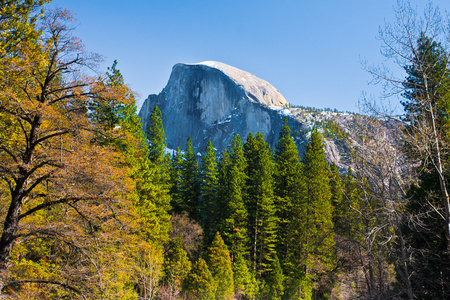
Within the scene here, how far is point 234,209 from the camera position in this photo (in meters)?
24.3

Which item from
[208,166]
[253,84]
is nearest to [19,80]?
[208,166]

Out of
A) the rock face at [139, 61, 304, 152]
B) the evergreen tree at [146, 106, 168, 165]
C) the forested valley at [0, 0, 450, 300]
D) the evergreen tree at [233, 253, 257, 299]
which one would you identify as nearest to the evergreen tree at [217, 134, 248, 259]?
the forested valley at [0, 0, 450, 300]

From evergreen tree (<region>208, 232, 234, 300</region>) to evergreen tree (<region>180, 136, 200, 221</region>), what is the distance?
31.1 ft

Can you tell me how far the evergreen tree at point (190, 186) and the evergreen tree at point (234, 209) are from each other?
14.1ft

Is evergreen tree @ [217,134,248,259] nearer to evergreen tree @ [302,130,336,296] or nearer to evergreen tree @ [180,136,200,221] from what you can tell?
evergreen tree @ [180,136,200,221]

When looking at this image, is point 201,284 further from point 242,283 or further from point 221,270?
point 242,283

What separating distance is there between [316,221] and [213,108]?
12513 centimetres

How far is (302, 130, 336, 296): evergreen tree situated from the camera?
74.6 ft

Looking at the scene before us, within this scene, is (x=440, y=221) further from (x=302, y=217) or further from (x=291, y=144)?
(x=291, y=144)

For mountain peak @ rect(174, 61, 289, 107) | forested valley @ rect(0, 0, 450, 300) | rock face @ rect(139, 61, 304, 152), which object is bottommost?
forested valley @ rect(0, 0, 450, 300)

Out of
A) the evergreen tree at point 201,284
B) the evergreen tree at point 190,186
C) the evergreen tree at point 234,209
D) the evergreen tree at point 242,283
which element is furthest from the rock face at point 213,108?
the evergreen tree at point 201,284

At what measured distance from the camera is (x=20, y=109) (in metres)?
6.20

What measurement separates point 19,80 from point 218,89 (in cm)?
14316

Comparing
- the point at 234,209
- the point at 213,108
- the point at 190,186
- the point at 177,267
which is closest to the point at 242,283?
the point at 177,267
